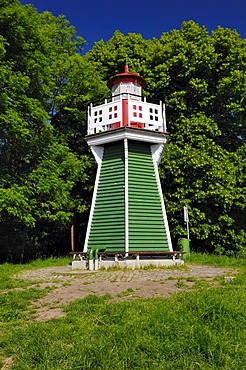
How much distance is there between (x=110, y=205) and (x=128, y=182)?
1094mm

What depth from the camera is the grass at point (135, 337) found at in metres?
3.45

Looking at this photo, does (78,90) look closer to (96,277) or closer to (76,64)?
(76,64)

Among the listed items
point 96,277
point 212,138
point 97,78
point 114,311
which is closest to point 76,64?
point 97,78

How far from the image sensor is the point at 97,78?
19906 mm

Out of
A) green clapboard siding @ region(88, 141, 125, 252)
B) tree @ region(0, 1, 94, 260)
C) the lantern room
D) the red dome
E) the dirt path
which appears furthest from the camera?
the red dome

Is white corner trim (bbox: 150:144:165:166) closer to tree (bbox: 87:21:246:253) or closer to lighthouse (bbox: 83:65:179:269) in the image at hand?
lighthouse (bbox: 83:65:179:269)

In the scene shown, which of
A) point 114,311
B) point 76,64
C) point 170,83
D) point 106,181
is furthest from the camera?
point 170,83

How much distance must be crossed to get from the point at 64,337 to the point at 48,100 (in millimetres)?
15726

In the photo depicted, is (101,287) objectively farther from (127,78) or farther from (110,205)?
(127,78)

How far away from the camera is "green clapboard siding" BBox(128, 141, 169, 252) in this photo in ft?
41.9

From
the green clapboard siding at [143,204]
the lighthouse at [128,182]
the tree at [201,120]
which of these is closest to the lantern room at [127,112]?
the lighthouse at [128,182]

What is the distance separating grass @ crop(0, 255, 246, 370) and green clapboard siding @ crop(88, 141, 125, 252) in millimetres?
7217

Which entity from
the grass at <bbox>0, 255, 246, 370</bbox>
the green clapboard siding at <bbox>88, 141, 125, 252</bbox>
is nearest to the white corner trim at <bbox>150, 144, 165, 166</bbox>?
the green clapboard siding at <bbox>88, 141, 125, 252</bbox>

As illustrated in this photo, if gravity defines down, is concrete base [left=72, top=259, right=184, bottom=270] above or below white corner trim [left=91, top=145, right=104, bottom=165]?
below
